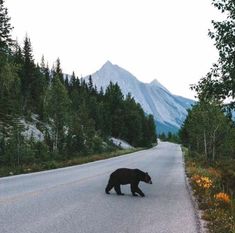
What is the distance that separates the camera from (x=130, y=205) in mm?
12234

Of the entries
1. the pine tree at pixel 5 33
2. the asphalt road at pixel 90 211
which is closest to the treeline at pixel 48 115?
the pine tree at pixel 5 33

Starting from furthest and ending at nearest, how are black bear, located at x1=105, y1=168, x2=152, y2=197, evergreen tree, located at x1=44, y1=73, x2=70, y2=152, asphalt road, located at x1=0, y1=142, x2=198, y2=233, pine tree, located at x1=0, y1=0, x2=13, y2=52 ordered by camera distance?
evergreen tree, located at x1=44, y1=73, x2=70, y2=152
pine tree, located at x1=0, y1=0, x2=13, y2=52
black bear, located at x1=105, y1=168, x2=152, y2=197
asphalt road, located at x1=0, y1=142, x2=198, y2=233

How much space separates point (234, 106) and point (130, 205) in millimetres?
8972

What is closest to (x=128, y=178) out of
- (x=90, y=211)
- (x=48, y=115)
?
(x=90, y=211)

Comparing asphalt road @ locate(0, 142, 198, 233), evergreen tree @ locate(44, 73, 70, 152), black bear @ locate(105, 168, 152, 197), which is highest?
evergreen tree @ locate(44, 73, 70, 152)

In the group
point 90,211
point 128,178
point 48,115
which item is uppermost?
point 48,115

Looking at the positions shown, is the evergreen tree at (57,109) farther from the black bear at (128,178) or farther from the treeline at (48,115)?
the black bear at (128,178)

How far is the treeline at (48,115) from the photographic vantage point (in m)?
34.4

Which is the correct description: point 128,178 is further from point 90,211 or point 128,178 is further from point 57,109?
point 57,109

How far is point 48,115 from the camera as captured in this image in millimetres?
62000

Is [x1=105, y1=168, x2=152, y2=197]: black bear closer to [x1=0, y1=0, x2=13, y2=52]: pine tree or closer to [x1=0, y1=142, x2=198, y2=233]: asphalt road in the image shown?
[x1=0, y1=142, x2=198, y2=233]: asphalt road

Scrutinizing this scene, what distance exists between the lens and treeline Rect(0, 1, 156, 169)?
1355 inches

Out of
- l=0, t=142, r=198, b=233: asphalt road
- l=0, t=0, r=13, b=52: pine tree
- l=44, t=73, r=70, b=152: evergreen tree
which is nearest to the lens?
l=0, t=142, r=198, b=233: asphalt road

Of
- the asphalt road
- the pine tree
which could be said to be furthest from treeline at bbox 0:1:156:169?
the asphalt road
